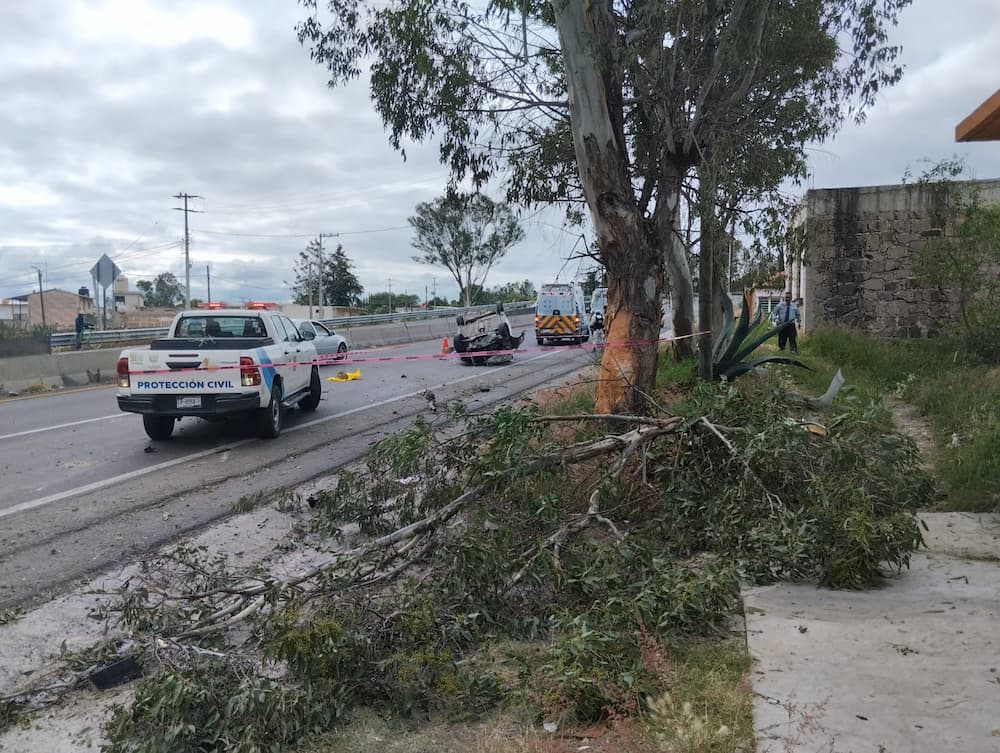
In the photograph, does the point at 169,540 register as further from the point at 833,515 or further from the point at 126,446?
the point at 833,515

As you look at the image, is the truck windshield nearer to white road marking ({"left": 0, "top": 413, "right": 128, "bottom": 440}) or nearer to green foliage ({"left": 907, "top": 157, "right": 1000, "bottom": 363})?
white road marking ({"left": 0, "top": 413, "right": 128, "bottom": 440})

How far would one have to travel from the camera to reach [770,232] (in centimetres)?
1233

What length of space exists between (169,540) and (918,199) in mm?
17304

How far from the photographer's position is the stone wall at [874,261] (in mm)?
18094

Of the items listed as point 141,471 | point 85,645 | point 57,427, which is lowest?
point 85,645

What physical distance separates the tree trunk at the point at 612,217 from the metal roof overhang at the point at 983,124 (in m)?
3.05

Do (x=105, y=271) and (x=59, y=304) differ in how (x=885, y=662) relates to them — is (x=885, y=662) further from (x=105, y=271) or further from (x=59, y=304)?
(x=59, y=304)

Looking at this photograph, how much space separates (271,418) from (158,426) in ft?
4.54

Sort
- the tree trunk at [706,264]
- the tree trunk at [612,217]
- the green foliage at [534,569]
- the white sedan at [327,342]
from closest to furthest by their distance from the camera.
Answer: the green foliage at [534,569]
the tree trunk at [612,217]
the tree trunk at [706,264]
the white sedan at [327,342]

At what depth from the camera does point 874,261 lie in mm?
18688

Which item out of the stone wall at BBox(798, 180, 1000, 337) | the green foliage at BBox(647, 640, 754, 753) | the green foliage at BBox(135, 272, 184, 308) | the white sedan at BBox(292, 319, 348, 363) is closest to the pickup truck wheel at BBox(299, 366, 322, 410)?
the white sedan at BBox(292, 319, 348, 363)

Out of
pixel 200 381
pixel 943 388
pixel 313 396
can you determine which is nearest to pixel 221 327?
pixel 200 381

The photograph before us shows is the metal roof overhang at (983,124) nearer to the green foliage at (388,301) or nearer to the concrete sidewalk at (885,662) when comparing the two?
the concrete sidewalk at (885,662)

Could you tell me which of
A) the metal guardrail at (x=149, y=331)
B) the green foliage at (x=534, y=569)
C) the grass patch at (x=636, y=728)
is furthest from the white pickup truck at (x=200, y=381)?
the metal guardrail at (x=149, y=331)
